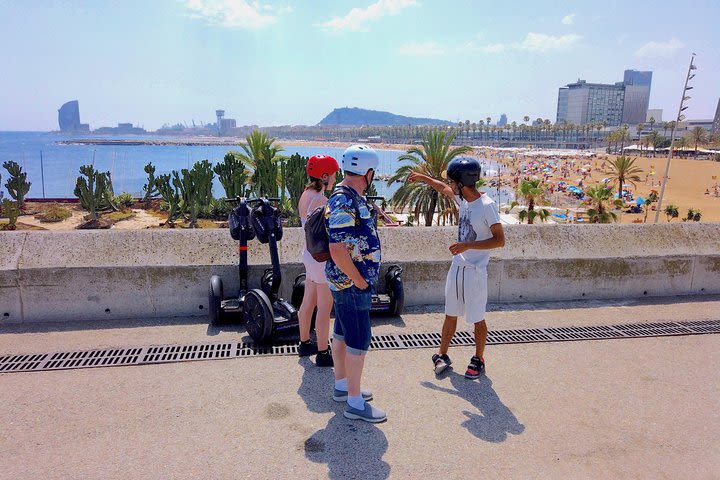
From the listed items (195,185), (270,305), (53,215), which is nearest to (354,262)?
(270,305)

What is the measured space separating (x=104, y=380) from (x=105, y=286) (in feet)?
5.12

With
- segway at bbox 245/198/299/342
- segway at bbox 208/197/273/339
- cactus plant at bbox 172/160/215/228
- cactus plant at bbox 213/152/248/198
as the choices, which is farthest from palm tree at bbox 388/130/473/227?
segway at bbox 245/198/299/342

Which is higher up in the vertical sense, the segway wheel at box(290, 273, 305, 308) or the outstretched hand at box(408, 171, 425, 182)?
the outstretched hand at box(408, 171, 425, 182)

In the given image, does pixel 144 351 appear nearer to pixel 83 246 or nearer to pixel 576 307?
pixel 83 246

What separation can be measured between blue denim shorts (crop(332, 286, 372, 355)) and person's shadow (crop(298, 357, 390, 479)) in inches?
21.2

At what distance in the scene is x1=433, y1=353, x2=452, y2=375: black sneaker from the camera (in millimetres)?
4559

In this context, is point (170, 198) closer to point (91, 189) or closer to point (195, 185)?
point (195, 185)

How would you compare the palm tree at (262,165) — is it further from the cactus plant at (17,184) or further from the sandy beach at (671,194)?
the cactus plant at (17,184)

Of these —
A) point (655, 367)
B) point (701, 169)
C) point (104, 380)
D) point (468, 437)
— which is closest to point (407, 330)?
point (468, 437)

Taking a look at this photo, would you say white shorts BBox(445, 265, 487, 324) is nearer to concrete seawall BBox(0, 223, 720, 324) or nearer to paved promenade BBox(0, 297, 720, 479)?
paved promenade BBox(0, 297, 720, 479)

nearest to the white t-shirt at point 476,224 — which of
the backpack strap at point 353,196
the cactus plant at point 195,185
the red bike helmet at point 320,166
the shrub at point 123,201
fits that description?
the red bike helmet at point 320,166

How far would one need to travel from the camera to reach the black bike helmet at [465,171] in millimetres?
4258

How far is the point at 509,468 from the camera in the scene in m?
3.28

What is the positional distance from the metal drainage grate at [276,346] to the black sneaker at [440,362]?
1.53 feet
